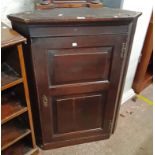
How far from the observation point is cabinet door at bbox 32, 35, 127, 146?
102 cm

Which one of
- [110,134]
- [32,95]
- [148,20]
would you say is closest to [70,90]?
[32,95]

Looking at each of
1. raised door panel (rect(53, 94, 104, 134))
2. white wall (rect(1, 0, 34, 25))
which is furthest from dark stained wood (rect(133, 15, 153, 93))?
white wall (rect(1, 0, 34, 25))

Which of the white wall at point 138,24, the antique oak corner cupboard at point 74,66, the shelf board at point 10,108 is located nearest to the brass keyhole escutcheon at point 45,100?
the antique oak corner cupboard at point 74,66

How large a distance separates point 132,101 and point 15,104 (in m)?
1.32

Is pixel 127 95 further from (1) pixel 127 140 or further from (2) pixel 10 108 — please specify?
(2) pixel 10 108

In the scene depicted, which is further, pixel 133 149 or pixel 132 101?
pixel 132 101

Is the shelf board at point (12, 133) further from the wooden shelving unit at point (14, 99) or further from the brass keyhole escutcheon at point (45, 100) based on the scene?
the brass keyhole escutcheon at point (45, 100)

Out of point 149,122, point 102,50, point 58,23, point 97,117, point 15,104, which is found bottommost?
point 149,122

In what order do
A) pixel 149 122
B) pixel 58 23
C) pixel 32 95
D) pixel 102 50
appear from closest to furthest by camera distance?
1. pixel 58 23
2. pixel 102 50
3. pixel 32 95
4. pixel 149 122

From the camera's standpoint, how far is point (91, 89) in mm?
1220

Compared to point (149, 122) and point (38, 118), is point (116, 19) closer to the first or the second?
→ point (38, 118)

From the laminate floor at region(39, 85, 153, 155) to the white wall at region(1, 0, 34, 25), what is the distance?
1.03 m

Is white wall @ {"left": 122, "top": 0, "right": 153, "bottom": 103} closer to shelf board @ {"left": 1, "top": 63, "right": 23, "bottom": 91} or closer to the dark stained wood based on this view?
the dark stained wood

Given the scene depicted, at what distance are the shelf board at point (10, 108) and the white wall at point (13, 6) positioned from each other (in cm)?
49
